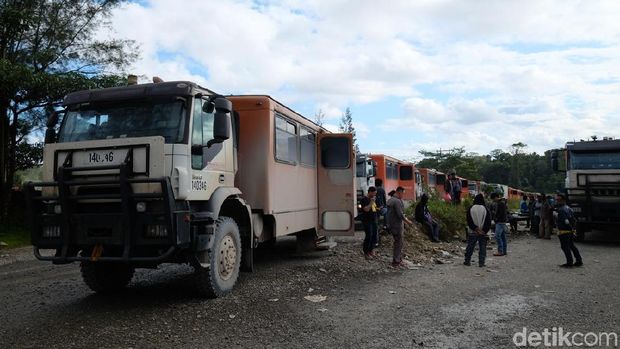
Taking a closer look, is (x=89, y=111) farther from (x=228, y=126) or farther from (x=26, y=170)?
(x=26, y=170)

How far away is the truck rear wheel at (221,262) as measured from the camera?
20.8ft

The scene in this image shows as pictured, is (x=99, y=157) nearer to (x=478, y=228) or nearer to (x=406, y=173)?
(x=478, y=228)

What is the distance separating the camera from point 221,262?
6.64 m

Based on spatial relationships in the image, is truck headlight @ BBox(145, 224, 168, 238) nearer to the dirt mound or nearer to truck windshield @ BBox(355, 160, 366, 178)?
the dirt mound

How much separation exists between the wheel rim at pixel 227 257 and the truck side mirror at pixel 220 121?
1460 mm

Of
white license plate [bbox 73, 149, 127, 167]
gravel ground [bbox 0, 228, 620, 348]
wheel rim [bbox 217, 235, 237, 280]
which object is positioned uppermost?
white license plate [bbox 73, 149, 127, 167]

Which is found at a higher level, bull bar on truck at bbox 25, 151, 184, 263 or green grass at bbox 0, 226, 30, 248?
bull bar on truck at bbox 25, 151, 184, 263

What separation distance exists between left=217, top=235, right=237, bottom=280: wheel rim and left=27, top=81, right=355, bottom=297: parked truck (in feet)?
0.05

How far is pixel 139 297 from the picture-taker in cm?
684

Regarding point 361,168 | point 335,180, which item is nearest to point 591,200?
point 361,168

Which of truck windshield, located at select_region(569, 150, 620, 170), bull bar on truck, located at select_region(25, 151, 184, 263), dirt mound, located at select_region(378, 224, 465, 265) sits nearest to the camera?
bull bar on truck, located at select_region(25, 151, 184, 263)

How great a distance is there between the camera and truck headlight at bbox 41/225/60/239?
5.91 meters

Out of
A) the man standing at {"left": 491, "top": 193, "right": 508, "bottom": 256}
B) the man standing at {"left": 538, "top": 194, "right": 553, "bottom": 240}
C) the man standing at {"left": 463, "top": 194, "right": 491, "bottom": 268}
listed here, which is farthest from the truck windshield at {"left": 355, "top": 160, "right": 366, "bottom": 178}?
the man standing at {"left": 463, "top": 194, "right": 491, "bottom": 268}

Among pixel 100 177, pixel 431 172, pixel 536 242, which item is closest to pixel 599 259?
pixel 536 242
